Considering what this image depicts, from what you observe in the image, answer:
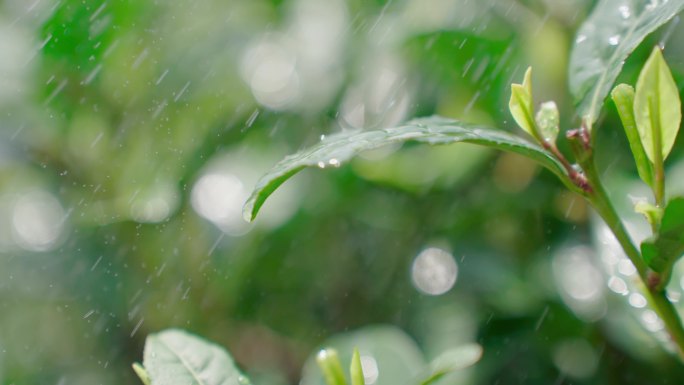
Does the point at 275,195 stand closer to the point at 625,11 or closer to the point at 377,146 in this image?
the point at 625,11

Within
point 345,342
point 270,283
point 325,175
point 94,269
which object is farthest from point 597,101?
point 94,269

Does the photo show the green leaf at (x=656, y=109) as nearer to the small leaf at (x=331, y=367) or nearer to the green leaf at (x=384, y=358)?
the small leaf at (x=331, y=367)

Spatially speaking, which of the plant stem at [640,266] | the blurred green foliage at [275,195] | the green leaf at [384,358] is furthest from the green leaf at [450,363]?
the blurred green foliage at [275,195]

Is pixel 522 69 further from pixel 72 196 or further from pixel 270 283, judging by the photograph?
pixel 72 196

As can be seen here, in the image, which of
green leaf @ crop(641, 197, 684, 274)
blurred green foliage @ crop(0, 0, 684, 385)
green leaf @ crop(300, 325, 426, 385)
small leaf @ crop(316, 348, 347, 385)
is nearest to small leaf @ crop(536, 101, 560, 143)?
green leaf @ crop(641, 197, 684, 274)

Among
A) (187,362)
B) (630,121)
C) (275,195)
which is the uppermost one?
(630,121)

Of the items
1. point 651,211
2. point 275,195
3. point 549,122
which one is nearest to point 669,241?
point 651,211
